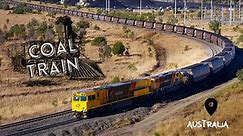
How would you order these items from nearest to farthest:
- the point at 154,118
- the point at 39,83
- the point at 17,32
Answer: the point at 154,118, the point at 39,83, the point at 17,32

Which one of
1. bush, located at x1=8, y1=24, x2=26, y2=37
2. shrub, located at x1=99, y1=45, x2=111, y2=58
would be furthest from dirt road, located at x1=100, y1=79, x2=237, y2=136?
bush, located at x1=8, y1=24, x2=26, y2=37

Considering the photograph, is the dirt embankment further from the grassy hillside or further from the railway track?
the grassy hillside

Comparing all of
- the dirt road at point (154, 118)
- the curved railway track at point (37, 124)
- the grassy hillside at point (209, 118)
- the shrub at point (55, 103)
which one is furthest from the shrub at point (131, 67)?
the curved railway track at point (37, 124)

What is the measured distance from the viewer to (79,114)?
1592 inches

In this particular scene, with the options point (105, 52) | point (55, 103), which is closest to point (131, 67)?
point (105, 52)

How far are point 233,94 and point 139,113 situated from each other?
8.14 m

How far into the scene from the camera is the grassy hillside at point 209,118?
31156mm

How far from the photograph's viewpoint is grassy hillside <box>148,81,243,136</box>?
102 ft

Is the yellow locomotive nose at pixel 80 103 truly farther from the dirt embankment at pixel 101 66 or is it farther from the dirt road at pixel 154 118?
the dirt embankment at pixel 101 66

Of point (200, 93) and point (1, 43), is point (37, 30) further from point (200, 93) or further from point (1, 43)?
point (200, 93)

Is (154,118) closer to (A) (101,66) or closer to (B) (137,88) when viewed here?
(B) (137,88)

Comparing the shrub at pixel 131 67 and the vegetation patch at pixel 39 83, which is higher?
the shrub at pixel 131 67

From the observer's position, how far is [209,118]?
34344 millimetres

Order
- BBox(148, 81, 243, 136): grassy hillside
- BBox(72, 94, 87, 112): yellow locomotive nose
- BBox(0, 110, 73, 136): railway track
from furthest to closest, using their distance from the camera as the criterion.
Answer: BBox(72, 94, 87, 112): yellow locomotive nose → BBox(0, 110, 73, 136): railway track → BBox(148, 81, 243, 136): grassy hillside
